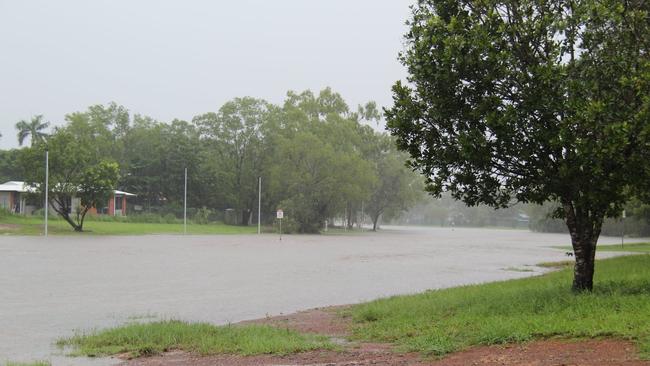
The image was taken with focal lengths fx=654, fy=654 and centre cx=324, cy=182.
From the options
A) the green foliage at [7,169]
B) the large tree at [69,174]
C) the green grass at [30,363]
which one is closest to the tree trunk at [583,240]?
the green grass at [30,363]

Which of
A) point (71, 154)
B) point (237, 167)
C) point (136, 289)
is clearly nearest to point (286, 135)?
point (237, 167)

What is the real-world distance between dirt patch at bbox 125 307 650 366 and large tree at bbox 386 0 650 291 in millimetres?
3439

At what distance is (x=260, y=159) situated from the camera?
88.6 metres

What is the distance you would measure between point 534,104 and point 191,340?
669cm

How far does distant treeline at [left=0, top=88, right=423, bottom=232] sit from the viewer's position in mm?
78125

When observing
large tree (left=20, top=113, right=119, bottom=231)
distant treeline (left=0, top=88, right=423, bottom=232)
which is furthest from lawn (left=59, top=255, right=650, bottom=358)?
distant treeline (left=0, top=88, right=423, bottom=232)

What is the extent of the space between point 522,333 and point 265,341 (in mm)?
3759

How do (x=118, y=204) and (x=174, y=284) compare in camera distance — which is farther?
(x=118, y=204)

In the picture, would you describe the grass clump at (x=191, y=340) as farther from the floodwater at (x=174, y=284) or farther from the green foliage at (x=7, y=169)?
the green foliage at (x=7, y=169)

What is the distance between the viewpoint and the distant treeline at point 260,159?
7812 cm

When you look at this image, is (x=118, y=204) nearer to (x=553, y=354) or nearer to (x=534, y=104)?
(x=534, y=104)

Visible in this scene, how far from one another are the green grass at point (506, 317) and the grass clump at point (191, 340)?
1.30m

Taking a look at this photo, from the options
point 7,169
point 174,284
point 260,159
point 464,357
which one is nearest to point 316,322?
point 464,357

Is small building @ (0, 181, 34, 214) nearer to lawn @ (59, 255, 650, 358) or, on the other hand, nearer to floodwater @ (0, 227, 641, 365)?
floodwater @ (0, 227, 641, 365)
